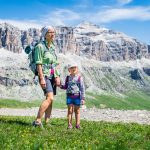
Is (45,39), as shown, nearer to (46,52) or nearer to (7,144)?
(46,52)

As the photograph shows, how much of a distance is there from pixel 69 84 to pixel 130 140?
18.5 ft

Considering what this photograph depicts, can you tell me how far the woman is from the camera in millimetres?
17369

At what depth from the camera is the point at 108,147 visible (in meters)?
11.1

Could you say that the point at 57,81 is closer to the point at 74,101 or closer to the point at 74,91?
the point at 74,91

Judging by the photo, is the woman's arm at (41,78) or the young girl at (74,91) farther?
the young girl at (74,91)

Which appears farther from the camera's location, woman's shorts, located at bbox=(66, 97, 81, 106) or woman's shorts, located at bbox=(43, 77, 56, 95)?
woman's shorts, located at bbox=(66, 97, 81, 106)

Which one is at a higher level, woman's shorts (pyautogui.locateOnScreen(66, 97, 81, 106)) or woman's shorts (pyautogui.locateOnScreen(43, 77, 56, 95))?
woman's shorts (pyautogui.locateOnScreen(43, 77, 56, 95))

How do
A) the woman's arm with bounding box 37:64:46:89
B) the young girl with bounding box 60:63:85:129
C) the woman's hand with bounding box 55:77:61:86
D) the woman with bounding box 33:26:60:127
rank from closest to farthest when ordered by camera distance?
the woman's arm with bounding box 37:64:46:89
the woman with bounding box 33:26:60:127
the woman's hand with bounding box 55:77:61:86
the young girl with bounding box 60:63:85:129

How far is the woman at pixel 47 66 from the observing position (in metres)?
17.4

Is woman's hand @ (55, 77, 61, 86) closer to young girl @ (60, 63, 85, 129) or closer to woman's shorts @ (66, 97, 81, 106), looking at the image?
young girl @ (60, 63, 85, 129)

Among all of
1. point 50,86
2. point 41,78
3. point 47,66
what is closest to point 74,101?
point 50,86

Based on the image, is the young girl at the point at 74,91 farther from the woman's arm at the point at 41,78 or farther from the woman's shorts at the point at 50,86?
the woman's arm at the point at 41,78

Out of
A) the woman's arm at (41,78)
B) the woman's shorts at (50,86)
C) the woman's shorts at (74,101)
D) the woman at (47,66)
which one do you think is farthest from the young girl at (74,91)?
the woman's arm at (41,78)

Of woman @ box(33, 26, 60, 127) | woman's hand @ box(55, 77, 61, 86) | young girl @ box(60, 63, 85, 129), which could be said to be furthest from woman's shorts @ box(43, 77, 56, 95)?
young girl @ box(60, 63, 85, 129)
